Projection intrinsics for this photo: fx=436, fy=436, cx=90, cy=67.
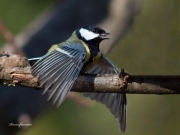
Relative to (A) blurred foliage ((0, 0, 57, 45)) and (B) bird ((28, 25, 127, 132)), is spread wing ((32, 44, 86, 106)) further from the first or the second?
(A) blurred foliage ((0, 0, 57, 45))

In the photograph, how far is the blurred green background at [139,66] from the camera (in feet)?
3.93

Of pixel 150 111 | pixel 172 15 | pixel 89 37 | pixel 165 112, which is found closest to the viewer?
pixel 172 15

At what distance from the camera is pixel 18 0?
2.35 meters

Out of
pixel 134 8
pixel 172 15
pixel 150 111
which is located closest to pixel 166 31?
pixel 172 15

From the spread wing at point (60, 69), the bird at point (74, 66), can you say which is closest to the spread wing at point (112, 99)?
the bird at point (74, 66)

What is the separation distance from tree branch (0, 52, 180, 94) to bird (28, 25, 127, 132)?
25mm

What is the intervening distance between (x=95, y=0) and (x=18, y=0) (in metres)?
0.66

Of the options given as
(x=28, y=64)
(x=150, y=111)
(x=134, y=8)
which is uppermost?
(x=28, y=64)

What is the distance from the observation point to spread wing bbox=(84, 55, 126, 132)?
1.43 m

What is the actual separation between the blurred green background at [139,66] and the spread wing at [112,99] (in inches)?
3.9

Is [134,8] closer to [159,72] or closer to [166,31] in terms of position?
[159,72]

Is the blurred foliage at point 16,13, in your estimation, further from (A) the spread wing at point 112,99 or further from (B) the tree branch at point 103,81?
(B) the tree branch at point 103,81

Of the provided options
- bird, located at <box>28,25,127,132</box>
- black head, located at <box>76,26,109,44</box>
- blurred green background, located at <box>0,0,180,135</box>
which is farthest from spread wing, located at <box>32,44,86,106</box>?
blurred green background, located at <box>0,0,180,135</box>

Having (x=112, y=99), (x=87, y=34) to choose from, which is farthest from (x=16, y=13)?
(x=112, y=99)
